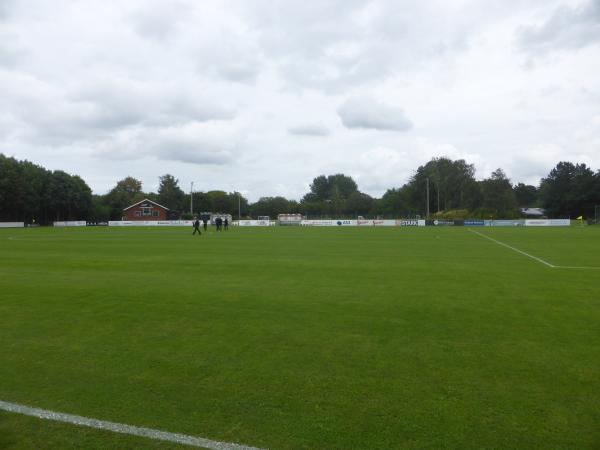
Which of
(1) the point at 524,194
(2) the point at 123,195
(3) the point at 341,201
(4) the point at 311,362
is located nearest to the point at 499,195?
(3) the point at 341,201

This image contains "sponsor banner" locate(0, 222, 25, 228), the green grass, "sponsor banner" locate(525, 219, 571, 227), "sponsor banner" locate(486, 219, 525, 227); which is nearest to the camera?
the green grass

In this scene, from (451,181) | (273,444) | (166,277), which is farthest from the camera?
(451,181)

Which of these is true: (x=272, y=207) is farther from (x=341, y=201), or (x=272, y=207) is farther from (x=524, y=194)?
(x=524, y=194)

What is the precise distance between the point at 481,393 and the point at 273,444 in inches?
87.2

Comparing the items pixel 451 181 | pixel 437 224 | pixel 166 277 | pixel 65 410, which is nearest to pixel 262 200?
pixel 451 181

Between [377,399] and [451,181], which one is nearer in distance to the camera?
[377,399]

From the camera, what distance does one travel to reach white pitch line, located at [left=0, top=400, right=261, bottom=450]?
143 inches

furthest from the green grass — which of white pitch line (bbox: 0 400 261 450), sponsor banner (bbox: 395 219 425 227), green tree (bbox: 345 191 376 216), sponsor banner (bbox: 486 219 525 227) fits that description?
green tree (bbox: 345 191 376 216)

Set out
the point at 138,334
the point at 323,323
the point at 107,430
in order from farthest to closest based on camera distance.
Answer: the point at 323,323
the point at 138,334
the point at 107,430

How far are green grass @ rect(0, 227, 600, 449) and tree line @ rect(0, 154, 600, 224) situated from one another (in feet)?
243

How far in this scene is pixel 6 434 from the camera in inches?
149

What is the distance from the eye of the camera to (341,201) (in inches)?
4764

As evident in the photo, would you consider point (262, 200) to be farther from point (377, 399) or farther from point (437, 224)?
point (377, 399)

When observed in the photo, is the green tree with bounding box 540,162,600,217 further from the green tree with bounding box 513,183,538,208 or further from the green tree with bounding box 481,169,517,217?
the green tree with bounding box 513,183,538,208
